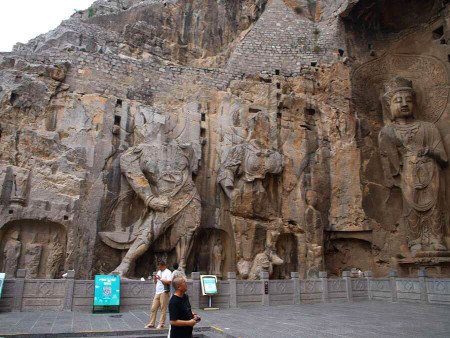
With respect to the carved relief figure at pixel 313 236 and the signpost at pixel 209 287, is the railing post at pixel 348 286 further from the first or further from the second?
the signpost at pixel 209 287

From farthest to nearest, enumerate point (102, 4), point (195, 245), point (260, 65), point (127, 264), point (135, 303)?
point (102, 4)
point (260, 65)
point (195, 245)
point (127, 264)
point (135, 303)

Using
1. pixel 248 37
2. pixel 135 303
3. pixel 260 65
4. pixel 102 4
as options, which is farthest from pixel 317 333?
pixel 102 4

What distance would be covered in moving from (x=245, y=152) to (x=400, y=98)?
6764 millimetres

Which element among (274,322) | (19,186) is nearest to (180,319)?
(274,322)

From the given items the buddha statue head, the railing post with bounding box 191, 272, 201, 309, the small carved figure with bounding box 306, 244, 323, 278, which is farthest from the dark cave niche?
the railing post with bounding box 191, 272, 201, 309

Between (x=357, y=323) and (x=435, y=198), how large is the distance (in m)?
8.41

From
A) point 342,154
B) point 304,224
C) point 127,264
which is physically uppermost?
point 342,154

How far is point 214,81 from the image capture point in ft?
50.5

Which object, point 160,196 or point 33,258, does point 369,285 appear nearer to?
point 160,196

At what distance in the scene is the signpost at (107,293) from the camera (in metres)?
8.53

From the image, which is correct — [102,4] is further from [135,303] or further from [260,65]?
[135,303]

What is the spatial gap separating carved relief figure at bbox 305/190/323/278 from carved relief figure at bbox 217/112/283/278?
121cm

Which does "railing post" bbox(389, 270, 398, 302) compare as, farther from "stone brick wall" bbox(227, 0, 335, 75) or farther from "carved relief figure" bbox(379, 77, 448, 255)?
"stone brick wall" bbox(227, 0, 335, 75)

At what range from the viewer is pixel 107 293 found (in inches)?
340
